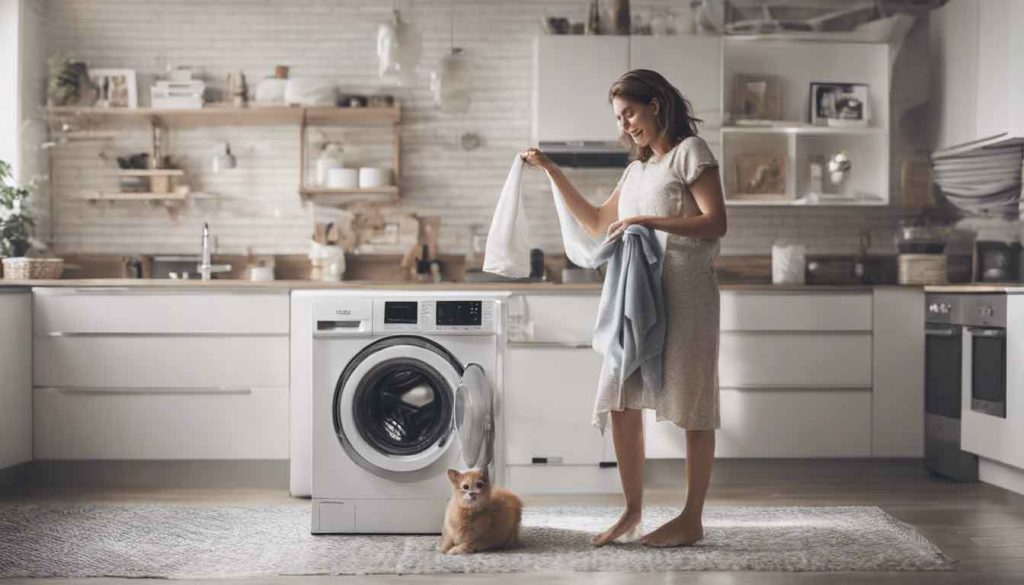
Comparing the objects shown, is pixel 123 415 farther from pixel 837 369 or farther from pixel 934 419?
A: pixel 934 419

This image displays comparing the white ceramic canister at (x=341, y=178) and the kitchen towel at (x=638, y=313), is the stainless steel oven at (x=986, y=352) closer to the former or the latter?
Answer: the kitchen towel at (x=638, y=313)

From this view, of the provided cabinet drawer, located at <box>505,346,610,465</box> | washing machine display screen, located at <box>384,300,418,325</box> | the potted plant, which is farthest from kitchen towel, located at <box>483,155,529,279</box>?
the potted plant

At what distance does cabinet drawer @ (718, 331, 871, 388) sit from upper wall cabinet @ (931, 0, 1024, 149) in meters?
1.16

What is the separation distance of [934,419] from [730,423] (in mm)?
908

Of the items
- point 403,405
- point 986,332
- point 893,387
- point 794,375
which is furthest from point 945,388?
point 403,405

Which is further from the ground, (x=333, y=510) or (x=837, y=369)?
(x=837, y=369)

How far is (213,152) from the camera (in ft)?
17.1

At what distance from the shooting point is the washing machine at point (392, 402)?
136 inches

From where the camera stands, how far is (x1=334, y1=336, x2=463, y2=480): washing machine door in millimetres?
3463

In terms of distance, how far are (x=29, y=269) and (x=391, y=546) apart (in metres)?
2.42

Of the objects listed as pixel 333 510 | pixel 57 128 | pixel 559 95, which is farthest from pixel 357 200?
pixel 333 510

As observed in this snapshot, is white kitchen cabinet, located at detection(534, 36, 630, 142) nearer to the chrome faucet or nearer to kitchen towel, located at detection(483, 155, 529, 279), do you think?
kitchen towel, located at detection(483, 155, 529, 279)

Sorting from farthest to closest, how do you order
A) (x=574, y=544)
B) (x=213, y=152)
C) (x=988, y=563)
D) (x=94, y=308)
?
1. (x=213, y=152)
2. (x=94, y=308)
3. (x=574, y=544)
4. (x=988, y=563)

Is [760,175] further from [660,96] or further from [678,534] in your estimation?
[678,534]
